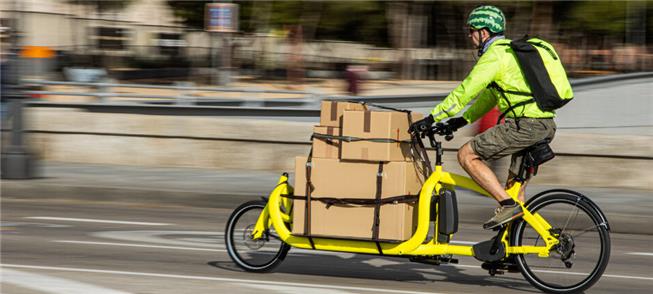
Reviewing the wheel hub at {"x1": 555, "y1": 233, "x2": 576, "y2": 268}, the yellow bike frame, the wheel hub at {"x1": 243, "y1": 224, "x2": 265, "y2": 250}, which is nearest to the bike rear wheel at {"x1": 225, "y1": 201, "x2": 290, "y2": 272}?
the wheel hub at {"x1": 243, "y1": 224, "x2": 265, "y2": 250}

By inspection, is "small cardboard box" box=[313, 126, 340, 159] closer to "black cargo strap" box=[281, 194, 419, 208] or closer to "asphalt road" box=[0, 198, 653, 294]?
"black cargo strap" box=[281, 194, 419, 208]

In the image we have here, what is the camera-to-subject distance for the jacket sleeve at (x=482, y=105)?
7086mm

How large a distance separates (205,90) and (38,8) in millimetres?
14319

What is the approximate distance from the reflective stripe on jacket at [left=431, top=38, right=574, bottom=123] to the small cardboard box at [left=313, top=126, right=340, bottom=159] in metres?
0.73

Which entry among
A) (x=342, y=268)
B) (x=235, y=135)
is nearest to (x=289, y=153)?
(x=235, y=135)

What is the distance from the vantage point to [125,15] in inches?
1339

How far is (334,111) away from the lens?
7047 millimetres

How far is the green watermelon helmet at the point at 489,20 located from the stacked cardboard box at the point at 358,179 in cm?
77

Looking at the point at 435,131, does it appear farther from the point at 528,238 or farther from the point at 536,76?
the point at 528,238

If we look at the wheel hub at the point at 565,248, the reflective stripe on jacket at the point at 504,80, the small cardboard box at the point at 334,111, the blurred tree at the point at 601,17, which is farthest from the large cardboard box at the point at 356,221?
the blurred tree at the point at 601,17

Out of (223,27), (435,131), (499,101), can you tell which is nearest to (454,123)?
(435,131)

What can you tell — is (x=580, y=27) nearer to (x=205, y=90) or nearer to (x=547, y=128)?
(x=205, y=90)

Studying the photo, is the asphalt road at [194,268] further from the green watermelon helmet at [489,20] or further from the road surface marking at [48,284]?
the green watermelon helmet at [489,20]

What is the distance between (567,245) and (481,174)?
72cm
